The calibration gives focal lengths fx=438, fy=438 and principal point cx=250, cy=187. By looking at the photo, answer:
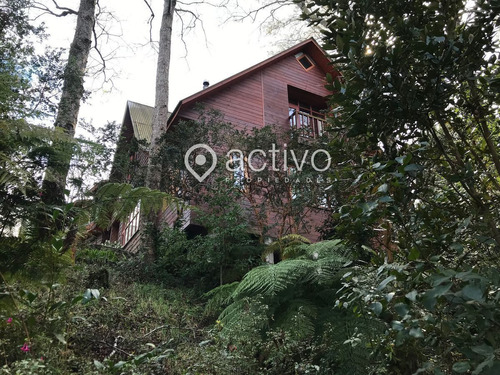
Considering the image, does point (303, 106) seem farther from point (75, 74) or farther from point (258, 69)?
point (75, 74)

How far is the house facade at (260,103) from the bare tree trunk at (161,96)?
43 centimetres

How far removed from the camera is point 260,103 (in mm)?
13695

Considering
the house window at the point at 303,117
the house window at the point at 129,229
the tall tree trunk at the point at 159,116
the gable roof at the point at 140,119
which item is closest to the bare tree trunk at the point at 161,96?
the tall tree trunk at the point at 159,116

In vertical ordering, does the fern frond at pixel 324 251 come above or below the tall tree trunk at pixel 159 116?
below

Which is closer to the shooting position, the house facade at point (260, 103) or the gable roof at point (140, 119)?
the house facade at point (260, 103)

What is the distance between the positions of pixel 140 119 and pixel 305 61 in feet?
20.3

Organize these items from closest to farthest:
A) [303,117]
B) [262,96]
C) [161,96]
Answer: [161,96]
[262,96]
[303,117]

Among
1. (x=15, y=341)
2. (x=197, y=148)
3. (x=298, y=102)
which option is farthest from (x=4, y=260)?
(x=298, y=102)

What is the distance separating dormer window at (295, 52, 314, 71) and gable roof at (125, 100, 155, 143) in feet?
17.6

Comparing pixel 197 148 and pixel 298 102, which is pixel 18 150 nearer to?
pixel 197 148

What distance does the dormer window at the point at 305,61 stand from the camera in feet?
50.2

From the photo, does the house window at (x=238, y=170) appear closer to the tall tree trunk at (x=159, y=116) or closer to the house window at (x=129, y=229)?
the tall tree trunk at (x=159, y=116)

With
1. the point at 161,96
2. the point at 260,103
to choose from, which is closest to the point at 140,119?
the point at 161,96

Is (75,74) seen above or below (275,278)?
above
